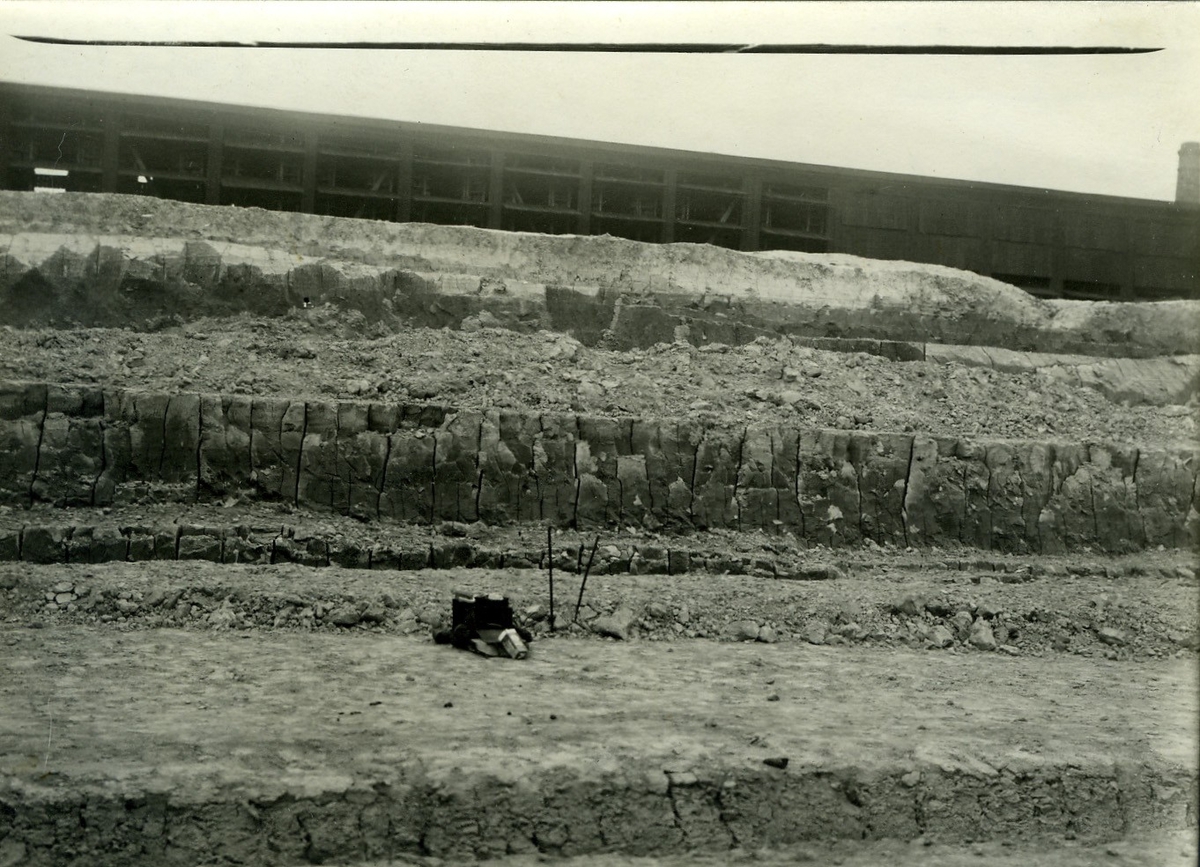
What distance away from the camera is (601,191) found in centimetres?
883

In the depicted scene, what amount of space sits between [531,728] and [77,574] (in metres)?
2.81

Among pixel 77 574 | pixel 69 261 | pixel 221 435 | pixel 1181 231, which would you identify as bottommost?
pixel 77 574

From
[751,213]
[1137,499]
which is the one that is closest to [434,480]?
[751,213]

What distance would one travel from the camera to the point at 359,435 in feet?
21.3

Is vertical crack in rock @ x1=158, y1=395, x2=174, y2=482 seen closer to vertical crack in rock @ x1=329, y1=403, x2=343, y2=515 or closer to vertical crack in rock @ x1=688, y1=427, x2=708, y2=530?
vertical crack in rock @ x1=329, y1=403, x2=343, y2=515

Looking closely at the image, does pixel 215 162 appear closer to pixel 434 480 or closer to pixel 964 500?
pixel 434 480

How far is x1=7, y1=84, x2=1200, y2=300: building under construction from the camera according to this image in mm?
7594

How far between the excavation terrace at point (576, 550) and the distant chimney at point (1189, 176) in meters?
1.77

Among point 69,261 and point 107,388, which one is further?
point 69,261

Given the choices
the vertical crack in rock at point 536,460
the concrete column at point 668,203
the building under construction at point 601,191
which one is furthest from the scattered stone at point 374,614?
the concrete column at point 668,203

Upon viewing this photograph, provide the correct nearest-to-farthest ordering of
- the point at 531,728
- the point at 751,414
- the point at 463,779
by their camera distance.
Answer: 1. the point at 463,779
2. the point at 531,728
3. the point at 751,414

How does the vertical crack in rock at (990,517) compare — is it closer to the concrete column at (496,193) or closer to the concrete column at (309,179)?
the concrete column at (496,193)

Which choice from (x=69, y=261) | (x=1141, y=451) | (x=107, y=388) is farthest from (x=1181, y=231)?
(x=69, y=261)

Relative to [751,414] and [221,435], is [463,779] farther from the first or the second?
[751,414]
